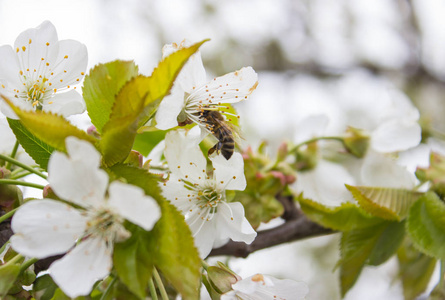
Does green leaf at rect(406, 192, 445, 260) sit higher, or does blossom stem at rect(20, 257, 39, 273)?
blossom stem at rect(20, 257, 39, 273)

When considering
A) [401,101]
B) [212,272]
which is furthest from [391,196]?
[212,272]

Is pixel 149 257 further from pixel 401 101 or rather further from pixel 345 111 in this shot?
pixel 345 111

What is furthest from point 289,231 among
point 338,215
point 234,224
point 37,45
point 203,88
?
point 37,45

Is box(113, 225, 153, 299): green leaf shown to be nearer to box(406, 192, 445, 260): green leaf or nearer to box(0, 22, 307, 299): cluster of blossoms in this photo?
box(0, 22, 307, 299): cluster of blossoms

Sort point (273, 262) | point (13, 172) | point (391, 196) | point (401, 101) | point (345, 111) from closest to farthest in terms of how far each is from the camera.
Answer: point (13, 172), point (391, 196), point (401, 101), point (273, 262), point (345, 111)

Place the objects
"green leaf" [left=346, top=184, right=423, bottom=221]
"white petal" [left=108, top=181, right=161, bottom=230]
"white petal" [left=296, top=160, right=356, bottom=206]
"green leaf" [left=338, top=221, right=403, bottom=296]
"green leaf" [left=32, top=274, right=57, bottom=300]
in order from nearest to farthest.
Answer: "white petal" [left=108, top=181, right=161, bottom=230] → "green leaf" [left=32, top=274, right=57, bottom=300] → "green leaf" [left=346, top=184, right=423, bottom=221] → "green leaf" [left=338, top=221, right=403, bottom=296] → "white petal" [left=296, top=160, right=356, bottom=206]

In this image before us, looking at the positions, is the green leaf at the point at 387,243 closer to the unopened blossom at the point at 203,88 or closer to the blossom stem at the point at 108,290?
the unopened blossom at the point at 203,88

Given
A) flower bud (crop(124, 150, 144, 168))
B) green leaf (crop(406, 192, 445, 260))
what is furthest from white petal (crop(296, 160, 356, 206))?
flower bud (crop(124, 150, 144, 168))
